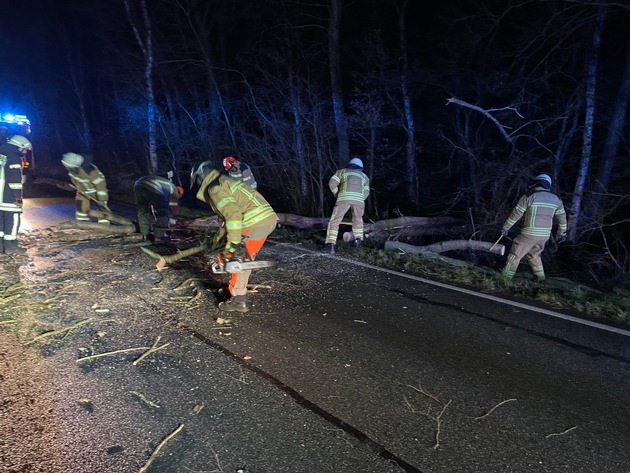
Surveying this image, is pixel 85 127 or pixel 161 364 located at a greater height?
pixel 85 127

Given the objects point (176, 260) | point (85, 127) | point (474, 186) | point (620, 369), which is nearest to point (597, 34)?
point (474, 186)

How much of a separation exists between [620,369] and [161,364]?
3886 millimetres

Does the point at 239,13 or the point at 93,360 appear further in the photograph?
the point at 239,13

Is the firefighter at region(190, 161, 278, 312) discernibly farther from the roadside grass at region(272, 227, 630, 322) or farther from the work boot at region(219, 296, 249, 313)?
the roadside grass at region(272, 227, 630, 322)

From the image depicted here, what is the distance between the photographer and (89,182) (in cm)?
873

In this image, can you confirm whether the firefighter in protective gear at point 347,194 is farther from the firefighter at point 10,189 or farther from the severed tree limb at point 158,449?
the severed tree limb at point 158,449

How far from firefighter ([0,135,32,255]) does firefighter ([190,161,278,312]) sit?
3741 mm

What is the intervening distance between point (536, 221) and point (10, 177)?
7.73 metres

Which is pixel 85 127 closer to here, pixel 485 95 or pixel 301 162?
pixel 301 162

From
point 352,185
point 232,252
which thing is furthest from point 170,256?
point 352,185

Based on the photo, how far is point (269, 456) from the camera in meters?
2.58

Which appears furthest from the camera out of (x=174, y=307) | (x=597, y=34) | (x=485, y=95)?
(x=485, y=95)

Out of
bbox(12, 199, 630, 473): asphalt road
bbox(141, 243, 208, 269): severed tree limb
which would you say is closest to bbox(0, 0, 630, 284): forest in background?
bbox(12, 199, 630, 473): asphalt road

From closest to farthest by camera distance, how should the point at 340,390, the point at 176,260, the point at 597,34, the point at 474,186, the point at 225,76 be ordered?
the point at 340,390
the point at 176,260
the point at 597,34
the point at 474,186
the point at 225,76
